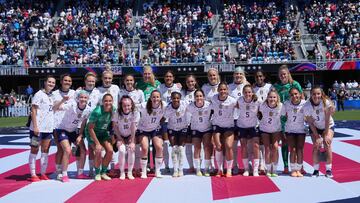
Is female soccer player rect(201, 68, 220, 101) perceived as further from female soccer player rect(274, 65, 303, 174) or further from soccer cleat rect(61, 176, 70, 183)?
soccer cleat rect(61, 176, 70, 183)

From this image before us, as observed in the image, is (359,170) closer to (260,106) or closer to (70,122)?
(260,106)

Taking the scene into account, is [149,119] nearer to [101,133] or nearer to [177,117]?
[177,117]

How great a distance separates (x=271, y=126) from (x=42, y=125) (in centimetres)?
389

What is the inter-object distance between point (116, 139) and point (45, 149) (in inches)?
47.4

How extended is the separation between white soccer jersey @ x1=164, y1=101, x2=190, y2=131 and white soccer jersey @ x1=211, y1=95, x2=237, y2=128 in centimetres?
53

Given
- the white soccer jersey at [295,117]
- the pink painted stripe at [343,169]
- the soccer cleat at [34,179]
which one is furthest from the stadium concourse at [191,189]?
the white soccer jersey at [295,117]

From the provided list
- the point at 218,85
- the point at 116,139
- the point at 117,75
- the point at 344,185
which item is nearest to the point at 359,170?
the point at 344,185

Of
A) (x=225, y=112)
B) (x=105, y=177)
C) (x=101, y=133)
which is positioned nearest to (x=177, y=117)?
(x=225, y=112)

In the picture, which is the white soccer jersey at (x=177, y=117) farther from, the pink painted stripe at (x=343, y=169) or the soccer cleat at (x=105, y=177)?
the pink painted stripe at (x=343, y=169)

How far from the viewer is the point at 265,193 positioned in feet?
19.2

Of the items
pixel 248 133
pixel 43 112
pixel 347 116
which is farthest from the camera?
pixel 347 116

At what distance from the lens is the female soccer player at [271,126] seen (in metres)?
7.19

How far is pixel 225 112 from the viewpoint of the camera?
7340 millimetres

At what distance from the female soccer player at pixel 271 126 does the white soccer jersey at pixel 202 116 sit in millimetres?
912
